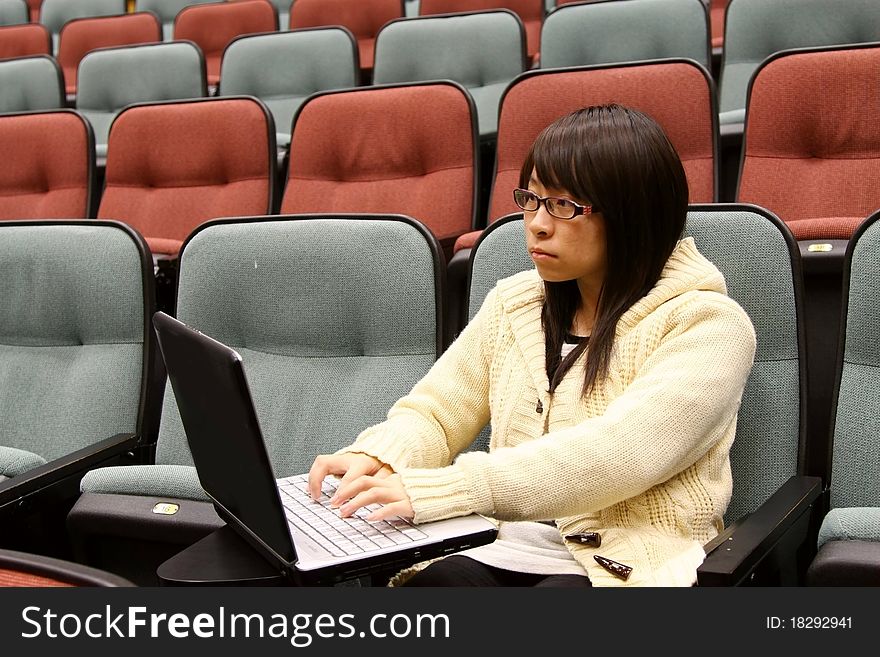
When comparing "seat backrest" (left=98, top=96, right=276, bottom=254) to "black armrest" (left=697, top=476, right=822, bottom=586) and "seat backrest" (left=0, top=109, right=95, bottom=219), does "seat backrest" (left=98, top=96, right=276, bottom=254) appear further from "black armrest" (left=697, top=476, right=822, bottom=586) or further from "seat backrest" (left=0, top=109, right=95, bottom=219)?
"black armrest" (left=697, top=476, right=822, bottom=586)

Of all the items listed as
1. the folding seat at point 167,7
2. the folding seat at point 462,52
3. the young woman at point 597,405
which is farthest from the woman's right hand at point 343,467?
the folding seat at point 167,7

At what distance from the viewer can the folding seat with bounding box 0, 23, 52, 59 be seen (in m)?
1.75

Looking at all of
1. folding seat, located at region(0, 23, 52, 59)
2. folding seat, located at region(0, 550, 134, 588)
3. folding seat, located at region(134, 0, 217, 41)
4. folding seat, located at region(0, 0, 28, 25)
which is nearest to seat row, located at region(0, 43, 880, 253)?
folding seat, located at region(0, 550, 134, 588)

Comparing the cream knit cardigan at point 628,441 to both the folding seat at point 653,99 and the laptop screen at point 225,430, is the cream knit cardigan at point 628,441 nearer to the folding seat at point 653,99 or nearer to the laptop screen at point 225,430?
the laptop screen at point 225,430

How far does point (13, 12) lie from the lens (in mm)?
1997

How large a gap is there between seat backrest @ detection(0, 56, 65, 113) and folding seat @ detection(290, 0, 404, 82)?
372 millimetres

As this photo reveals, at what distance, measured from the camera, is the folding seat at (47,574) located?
0.84 feet

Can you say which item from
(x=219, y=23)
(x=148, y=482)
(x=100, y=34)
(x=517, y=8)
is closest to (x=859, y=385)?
(x=148, y=482)

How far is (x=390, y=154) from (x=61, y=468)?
0.47 metres

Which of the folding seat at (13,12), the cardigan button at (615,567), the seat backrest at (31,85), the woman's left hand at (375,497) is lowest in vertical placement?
the cardigan button at (615,567)

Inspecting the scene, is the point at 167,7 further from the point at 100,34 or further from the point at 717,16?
the point at 717,16

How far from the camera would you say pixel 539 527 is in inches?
18.6

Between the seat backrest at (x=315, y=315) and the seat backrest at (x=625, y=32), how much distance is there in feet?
1.86
